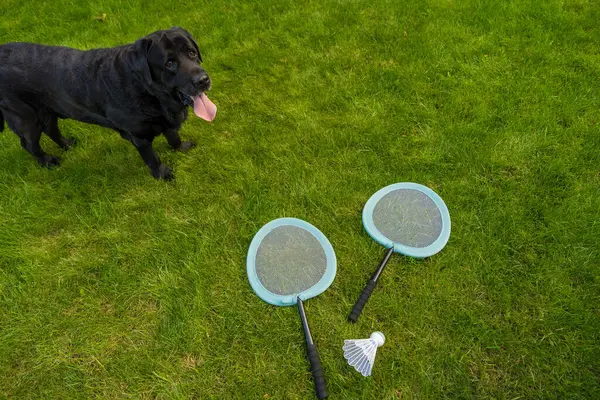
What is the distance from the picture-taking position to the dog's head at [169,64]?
8.67 ft

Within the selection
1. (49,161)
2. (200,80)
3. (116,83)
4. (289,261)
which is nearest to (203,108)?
(200,80)

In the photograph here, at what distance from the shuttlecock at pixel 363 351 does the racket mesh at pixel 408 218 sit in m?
0.93

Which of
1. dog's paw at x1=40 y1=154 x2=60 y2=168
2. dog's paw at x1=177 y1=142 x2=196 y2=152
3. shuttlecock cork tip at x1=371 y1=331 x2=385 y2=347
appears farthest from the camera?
dog's paw at x1=177 y1=142 x2=196 y2=152

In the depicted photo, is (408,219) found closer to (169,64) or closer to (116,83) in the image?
(169,64)

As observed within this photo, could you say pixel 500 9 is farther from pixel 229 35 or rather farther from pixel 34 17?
pixel 34 17

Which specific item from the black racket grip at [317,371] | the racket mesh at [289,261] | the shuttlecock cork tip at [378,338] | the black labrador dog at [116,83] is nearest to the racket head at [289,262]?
the racket mesh at [289,261]

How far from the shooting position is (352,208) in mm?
3383

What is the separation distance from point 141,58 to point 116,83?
380 millimetres

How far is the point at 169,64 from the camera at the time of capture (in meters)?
2.70

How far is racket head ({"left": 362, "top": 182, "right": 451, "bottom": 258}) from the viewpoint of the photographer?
3051mm

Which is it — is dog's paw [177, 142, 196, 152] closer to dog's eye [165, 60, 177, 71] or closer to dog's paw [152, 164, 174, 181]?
dog's paw [152, 164, 174, 181]

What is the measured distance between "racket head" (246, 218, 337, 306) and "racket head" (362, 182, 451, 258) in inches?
21.8

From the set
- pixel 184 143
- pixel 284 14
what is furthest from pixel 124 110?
pixel 284 14

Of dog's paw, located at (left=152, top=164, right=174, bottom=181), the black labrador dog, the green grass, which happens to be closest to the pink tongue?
the black labrador dog
